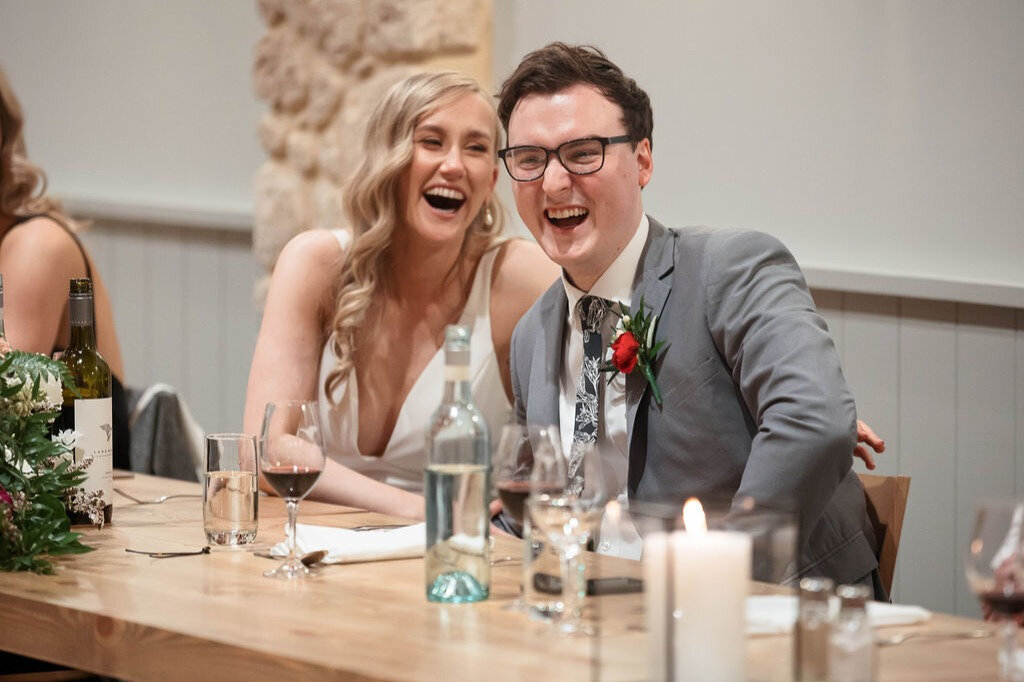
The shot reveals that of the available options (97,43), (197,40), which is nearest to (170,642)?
(197,40)

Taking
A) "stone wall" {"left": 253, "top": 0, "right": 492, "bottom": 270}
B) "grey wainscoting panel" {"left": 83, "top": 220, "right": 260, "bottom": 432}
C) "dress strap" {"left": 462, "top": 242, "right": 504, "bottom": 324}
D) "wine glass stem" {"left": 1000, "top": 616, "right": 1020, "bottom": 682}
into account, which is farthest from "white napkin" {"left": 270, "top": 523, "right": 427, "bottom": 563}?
"grey wainscoting panel" {"left": 83, "top": 220, "right": 260, "bottom": 432}

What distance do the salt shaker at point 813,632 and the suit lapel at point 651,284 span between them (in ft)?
3.83

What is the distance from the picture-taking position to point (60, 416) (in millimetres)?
2096

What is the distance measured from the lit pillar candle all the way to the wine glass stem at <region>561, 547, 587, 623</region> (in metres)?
0.31

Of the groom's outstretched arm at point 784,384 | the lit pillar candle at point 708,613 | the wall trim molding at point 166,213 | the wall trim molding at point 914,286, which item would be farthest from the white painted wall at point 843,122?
the lit pillar candle at point 708,613

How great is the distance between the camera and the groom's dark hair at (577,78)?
2365mm

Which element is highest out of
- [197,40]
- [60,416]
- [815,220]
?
[197,40]

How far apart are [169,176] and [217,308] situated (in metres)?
0.64

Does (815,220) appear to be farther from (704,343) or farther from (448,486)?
(448,486)

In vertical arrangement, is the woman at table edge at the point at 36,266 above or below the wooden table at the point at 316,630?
above

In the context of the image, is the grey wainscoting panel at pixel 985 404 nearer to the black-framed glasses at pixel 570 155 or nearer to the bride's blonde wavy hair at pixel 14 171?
the black-framed glasses at pixel 570 155

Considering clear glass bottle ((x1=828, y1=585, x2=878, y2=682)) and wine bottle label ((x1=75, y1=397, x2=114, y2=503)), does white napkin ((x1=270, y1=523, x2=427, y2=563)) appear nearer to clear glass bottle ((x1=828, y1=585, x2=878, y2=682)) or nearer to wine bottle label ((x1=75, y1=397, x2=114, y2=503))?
wine bottle label ((x1=75, y1=397, x2=114, y2=503))

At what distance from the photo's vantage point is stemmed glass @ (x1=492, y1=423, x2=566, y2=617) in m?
1.50

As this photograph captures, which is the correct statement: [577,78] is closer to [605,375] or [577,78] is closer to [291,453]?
[605,375]
